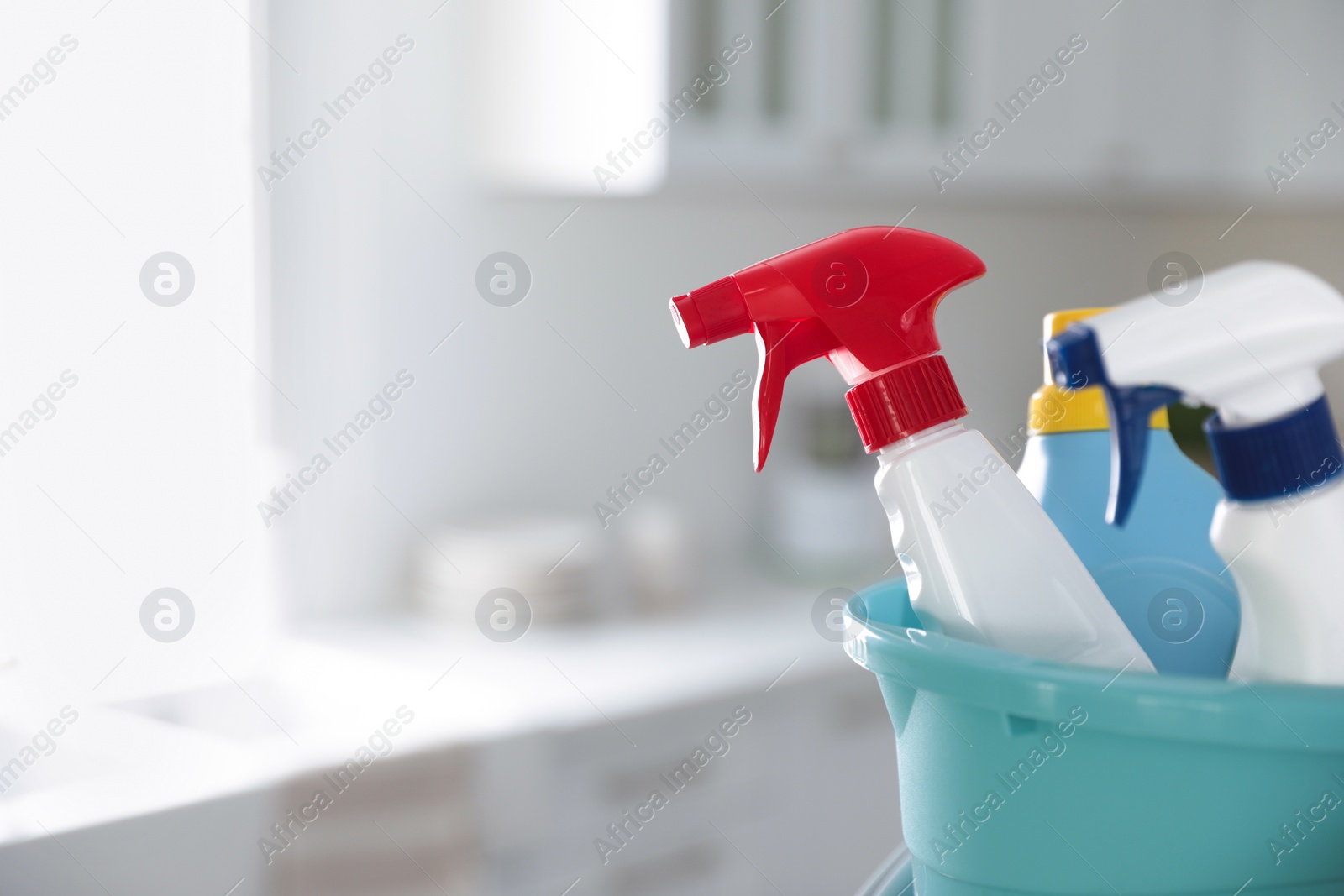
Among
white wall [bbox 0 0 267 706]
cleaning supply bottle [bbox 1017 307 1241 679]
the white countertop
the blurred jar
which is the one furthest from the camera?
the blurred jar

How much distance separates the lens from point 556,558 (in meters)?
1.51

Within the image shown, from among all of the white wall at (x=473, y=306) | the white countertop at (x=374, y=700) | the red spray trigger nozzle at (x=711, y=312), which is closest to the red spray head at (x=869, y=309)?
the red spray trigger nozzle at (x=711, y=312)

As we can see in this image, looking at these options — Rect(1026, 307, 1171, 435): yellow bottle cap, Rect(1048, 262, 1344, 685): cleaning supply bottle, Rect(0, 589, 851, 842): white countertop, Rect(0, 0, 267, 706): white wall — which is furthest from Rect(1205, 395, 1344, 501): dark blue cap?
Rect(0, 0, 267, 706): white wall

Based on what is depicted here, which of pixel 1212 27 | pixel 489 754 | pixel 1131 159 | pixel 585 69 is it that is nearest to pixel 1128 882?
pixel 489 754

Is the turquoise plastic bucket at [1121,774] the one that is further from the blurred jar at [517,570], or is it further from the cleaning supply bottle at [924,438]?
the blurred jar at [517,570]

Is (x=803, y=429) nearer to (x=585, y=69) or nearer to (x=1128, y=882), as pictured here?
(x=585, y=69)

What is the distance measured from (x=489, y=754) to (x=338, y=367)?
25.2 inches

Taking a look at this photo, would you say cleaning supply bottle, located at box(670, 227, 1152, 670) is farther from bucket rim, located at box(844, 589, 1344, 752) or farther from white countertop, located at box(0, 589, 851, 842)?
white countertop, located at box(0, 589, 851, 842)

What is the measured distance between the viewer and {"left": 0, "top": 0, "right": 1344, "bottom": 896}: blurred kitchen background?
127 centimetres

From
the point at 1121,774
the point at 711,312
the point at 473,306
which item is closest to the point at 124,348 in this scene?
the point at 473,306

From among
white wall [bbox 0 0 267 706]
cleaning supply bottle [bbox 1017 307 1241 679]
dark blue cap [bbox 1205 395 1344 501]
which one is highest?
white wall [bbox 0 0 267 706]

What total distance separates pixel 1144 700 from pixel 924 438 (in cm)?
9

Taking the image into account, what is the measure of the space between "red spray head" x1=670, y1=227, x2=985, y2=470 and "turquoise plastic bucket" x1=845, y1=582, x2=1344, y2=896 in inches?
2.6

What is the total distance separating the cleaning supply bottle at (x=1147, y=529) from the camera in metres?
0.34
